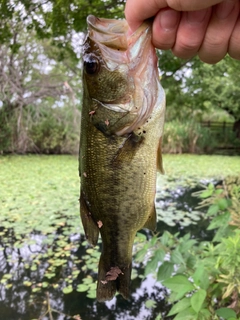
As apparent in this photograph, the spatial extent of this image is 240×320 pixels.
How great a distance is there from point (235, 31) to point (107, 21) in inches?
16.3

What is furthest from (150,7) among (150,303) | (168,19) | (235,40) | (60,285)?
(60,285)

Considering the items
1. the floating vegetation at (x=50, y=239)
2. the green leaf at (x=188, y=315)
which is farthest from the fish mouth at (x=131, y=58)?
the floating vegetation at (x=50, y=239)

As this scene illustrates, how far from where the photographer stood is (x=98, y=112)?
1.19 m

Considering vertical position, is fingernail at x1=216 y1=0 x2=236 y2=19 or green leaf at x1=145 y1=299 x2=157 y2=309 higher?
fingernail at x1=216 y1=0 x2=236 y2=19

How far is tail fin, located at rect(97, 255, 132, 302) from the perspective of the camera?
1.30 m

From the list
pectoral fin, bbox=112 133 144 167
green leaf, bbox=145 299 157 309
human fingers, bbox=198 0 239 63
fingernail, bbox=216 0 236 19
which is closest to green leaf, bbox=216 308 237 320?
Result: pectoral fin, bbox=112 133 144 167

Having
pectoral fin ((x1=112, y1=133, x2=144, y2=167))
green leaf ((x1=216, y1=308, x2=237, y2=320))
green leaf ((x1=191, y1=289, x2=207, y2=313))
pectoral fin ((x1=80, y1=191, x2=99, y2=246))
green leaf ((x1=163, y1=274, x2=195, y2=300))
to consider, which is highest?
pectoral fin ((x1=112, y1=133, x2=144, y2=167))

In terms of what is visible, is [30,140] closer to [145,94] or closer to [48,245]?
[48,245]

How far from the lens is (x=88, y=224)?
1.28 metres

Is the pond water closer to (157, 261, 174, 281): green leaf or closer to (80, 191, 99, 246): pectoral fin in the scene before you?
(157, 261, 174, 281): green leaf

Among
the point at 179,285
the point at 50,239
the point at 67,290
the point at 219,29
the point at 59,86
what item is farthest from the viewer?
the point at 59,86

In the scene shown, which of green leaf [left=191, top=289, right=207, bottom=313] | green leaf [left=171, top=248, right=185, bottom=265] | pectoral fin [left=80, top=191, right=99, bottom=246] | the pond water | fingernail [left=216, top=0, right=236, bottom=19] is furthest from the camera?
the pond water

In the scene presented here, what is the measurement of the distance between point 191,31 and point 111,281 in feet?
2.96

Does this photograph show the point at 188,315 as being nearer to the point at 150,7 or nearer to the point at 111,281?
the point at 111,281
